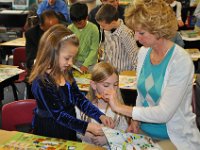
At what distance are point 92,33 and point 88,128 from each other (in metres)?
1.88

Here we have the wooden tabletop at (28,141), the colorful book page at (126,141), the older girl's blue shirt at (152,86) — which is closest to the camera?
the colorful book page at (126,141)

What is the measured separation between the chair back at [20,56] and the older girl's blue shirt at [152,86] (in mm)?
2544

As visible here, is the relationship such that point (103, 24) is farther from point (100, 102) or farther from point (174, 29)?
point (174, 29)

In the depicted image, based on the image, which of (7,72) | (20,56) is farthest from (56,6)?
(7,72)

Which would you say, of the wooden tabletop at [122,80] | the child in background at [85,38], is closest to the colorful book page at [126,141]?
the wooden tabletop at [122,80]

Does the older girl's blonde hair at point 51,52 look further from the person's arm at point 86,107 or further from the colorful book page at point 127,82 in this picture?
the colorful book page at point 127,82

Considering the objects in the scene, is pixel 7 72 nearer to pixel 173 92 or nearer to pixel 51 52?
pixel 51 52

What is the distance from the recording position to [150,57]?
213cm

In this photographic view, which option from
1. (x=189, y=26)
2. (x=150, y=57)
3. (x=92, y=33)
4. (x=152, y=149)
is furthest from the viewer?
(x=189, y=26)

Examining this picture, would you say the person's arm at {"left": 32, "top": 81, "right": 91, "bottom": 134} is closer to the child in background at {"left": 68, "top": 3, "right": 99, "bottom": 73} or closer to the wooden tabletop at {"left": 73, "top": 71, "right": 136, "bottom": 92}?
the wooden tabletop at {"left": 73, "top": 71, "right": 136, "bottom": 92}

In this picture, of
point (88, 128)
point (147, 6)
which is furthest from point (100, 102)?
point (147, 6)

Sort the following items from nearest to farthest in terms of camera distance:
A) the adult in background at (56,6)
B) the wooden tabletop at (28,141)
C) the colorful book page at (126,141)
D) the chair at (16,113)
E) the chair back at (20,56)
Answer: the colorful book page at (126,141) → the wooden tabletop at (28,141) → the chair at (16,113) → the chair back at (20,56) → the adult in background at (56,6)

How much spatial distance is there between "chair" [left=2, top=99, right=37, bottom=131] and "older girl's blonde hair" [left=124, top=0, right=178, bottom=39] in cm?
95

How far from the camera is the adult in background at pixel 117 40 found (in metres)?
3.39
